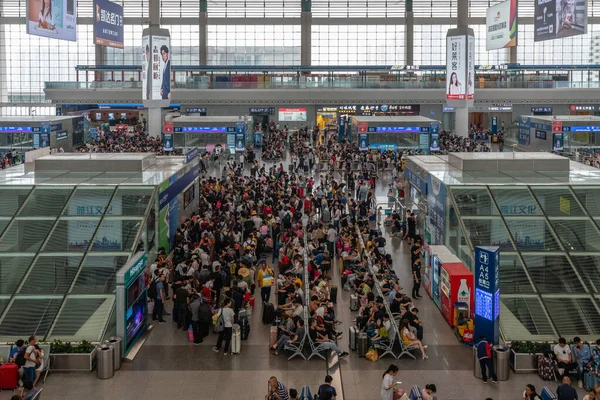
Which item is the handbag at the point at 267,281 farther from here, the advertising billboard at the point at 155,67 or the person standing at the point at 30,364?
the advertising billboard at the point at 155,67

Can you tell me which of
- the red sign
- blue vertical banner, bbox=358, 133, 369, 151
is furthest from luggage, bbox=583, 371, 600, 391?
blue vertical banner, bbox=358, 133, 369, 151

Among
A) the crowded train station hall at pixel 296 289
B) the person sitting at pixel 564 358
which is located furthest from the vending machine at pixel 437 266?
the person sitting at pixel 564 358

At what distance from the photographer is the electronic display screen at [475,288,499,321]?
43.4 feet

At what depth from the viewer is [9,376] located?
11.8m

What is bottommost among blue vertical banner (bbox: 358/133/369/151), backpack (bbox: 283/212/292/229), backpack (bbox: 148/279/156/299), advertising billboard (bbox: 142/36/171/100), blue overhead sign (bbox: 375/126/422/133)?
backpack (bbox: 148/279/156/299)

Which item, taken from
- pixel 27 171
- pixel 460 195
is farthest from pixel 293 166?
pixel 460 195

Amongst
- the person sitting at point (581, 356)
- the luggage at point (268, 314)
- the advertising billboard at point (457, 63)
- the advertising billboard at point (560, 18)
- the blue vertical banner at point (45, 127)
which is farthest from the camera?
the advertising billboard at point (457, 63)

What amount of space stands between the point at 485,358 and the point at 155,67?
1390 inches

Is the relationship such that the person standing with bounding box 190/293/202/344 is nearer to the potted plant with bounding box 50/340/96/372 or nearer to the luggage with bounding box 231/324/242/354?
the luggage with bounding box 231/324/242/354

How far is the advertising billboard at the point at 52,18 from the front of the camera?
29516 mm

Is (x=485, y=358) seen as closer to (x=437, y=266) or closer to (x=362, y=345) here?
(x=362, y=345)

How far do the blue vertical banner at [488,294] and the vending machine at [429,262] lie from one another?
3065 mm

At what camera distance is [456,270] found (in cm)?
1543

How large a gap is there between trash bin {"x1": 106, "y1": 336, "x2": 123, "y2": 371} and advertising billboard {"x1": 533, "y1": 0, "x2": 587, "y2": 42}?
22.1 meters
